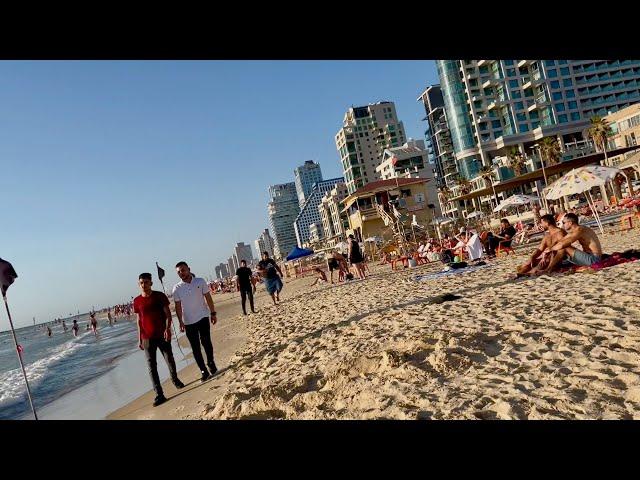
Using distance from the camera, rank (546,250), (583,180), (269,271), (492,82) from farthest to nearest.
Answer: (492,82)
(269,271)
(583,180)
(546,250)

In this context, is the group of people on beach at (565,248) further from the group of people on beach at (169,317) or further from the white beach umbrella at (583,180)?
the group of people on beach at (169,317)

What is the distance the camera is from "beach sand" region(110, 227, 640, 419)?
9.68 feet

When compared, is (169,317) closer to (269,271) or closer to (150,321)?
(150,321)

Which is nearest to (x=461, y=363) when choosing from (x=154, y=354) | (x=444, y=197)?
(x=154, y=354)

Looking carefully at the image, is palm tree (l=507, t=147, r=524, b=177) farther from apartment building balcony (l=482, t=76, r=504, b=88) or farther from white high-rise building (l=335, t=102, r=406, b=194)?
white high-rise building (l=335, t=102, r=406, b=194)

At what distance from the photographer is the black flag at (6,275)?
12.9ft

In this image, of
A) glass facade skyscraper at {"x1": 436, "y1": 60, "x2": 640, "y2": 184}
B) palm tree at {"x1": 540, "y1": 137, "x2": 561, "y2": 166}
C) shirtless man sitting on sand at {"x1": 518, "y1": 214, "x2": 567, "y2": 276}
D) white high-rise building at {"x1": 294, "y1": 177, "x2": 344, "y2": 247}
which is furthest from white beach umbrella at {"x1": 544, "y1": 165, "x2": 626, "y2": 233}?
white high-rise building at {"x1": 294, "y1": 177, "x2": 344, "y2": 247}

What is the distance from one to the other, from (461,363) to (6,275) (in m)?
4.35

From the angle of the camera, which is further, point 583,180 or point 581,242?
point 583,180

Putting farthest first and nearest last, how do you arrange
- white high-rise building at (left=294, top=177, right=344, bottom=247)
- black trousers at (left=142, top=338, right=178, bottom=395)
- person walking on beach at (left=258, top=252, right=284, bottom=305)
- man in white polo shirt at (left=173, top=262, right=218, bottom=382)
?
white high-rise building at (left=294, top=177, right=344, bottom=247)
person walking on beach at (left=258, top=252, right=284, bottom=305)
man in white polo shirt at (left=173, top=262, right=218, bottom=382)
black trousers at (left=142, top=338, right=178, bottom=395)

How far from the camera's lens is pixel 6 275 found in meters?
4.15

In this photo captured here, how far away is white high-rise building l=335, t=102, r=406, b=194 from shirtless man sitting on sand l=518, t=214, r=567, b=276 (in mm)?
77885

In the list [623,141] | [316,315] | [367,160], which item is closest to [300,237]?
[367,160]

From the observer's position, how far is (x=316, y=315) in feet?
29.7
